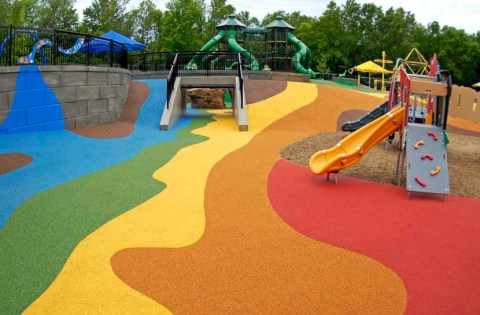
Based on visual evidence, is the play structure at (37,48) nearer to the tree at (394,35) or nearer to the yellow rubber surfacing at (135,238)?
the yellow rubber surfacing at (135,238)

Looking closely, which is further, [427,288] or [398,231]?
[398,231]

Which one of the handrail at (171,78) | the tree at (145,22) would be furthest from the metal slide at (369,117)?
the tree at (145,22)

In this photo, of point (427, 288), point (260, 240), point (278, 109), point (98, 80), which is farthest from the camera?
point (278, 109)

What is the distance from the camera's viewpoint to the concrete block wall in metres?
11.0

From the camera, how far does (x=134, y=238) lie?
584 centimetres

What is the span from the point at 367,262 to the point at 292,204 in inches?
91.2

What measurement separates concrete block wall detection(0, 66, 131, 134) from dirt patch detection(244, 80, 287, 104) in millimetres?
6111

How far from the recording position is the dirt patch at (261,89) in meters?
18.9

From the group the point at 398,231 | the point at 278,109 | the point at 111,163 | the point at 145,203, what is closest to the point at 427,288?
the point at 398,231

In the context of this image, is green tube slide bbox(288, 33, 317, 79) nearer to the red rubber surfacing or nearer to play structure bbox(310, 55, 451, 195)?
play structure bbox(310, 55, 451, 195)

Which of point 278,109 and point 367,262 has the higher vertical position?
point 278,109

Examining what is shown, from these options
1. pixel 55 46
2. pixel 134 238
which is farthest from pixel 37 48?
pixel 134 238

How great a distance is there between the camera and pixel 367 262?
5238 mm

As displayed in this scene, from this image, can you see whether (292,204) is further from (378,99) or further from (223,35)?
(223,35)
